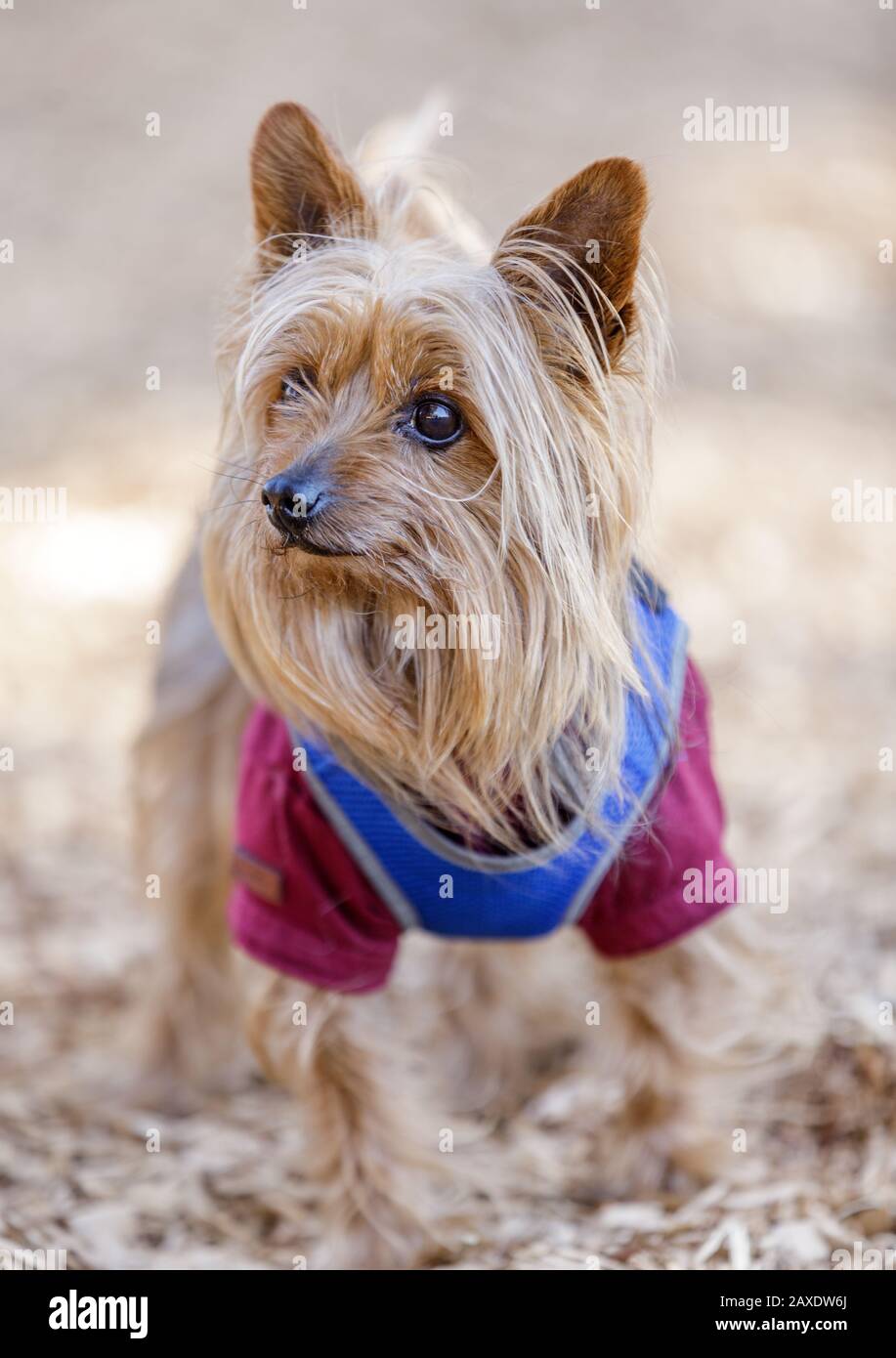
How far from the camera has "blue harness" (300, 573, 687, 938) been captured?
2.48 meters

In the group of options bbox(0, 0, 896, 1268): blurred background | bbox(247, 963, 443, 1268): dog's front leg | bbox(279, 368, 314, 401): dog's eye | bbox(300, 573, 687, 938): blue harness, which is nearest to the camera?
bbox(279, 368, 314, 401): dog's eye

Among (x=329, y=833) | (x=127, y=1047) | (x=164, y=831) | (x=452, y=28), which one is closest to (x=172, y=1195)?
(x=127, y=1047)

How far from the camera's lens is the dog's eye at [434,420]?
214 centimetres

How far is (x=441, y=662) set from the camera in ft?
7.58

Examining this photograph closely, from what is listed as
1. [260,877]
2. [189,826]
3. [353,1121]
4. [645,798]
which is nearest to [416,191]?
[645,798]

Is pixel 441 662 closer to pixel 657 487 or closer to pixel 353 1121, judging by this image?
pixel 353 1121

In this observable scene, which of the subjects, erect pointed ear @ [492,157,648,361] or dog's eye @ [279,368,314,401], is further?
dog's eye @ [279,368,314,401]

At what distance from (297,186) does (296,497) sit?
67cm

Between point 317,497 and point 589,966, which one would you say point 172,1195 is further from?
point 317,497

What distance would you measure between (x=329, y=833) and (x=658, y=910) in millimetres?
654

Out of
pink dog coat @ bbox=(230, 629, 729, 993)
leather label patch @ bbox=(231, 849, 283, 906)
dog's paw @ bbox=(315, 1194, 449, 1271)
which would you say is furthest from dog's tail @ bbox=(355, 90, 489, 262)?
dog's paw @ bbox=(315, 1194, 449, 1271)

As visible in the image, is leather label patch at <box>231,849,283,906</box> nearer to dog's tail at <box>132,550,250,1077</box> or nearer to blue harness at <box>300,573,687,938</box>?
blue harness at <box>300,573,687,938</box>

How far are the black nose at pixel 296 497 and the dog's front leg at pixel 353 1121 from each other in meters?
1.11

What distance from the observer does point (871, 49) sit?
41.8ft
